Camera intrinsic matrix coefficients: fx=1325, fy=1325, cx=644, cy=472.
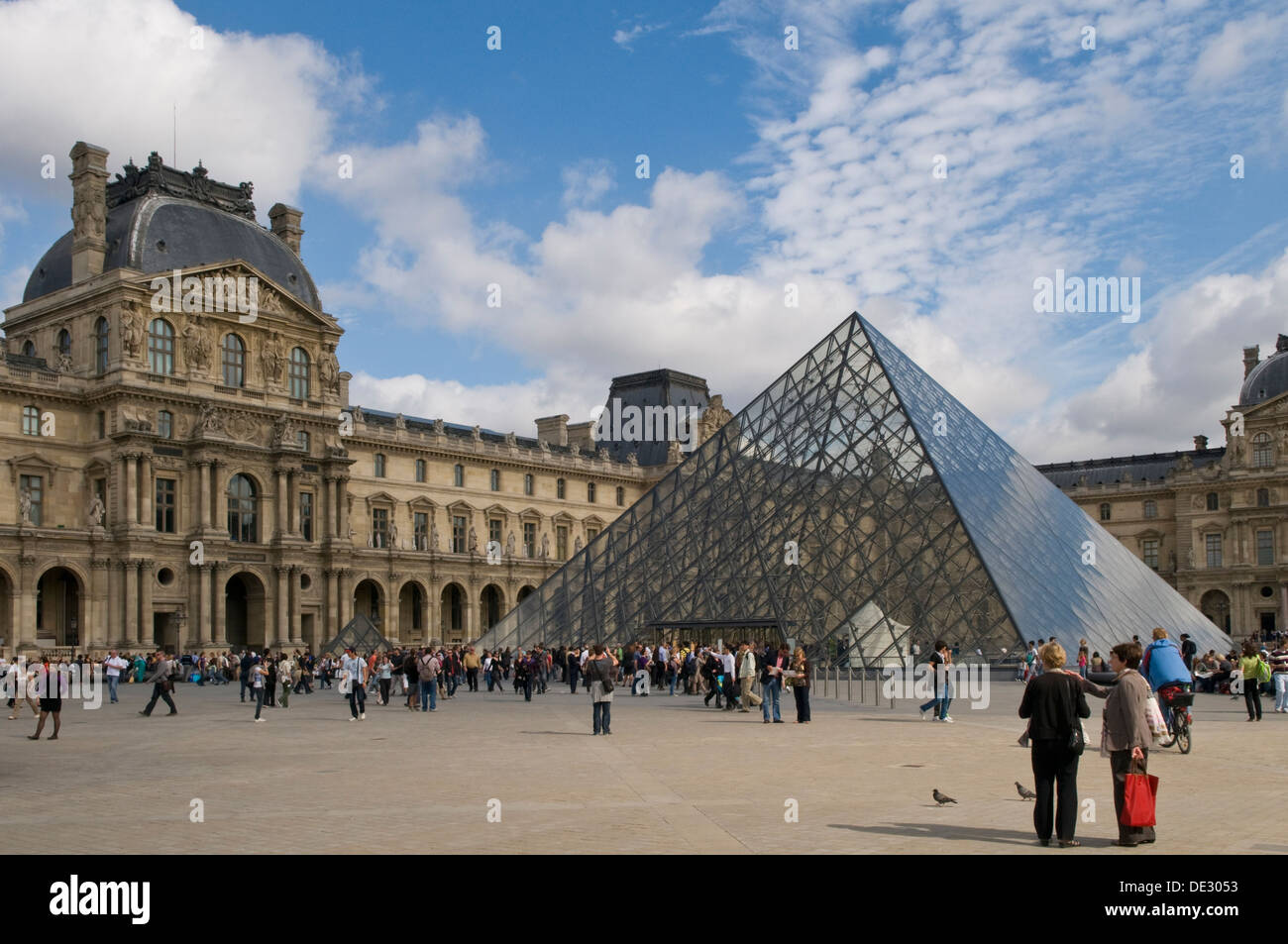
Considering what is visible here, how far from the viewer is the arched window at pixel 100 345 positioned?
50.4 meters

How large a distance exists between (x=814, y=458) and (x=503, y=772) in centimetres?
2163

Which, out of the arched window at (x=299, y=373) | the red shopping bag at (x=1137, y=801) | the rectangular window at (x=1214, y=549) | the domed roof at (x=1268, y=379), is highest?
the domed roof at (x=1268, y=379)

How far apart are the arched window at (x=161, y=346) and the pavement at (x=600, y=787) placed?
31.0m

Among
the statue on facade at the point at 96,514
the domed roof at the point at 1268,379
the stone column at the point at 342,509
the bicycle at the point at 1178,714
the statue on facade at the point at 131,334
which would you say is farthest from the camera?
the domed roof at the point at 1268,379

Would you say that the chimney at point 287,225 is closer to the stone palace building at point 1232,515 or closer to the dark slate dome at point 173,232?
the dark slate dome at point 173,232

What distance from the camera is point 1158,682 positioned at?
579 inches

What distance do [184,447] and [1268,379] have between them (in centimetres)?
6233

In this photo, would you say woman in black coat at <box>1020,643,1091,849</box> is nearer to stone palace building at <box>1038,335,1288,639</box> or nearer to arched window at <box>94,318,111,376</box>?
arched window at <box>94,318,111,376</box>

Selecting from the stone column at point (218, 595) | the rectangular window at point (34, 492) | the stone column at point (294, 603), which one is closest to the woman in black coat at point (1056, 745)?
the stone column at point (218, 595)

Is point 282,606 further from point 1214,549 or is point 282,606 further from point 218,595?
point 1214,549

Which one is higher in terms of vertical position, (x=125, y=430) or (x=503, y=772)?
(x=125, y=430)
